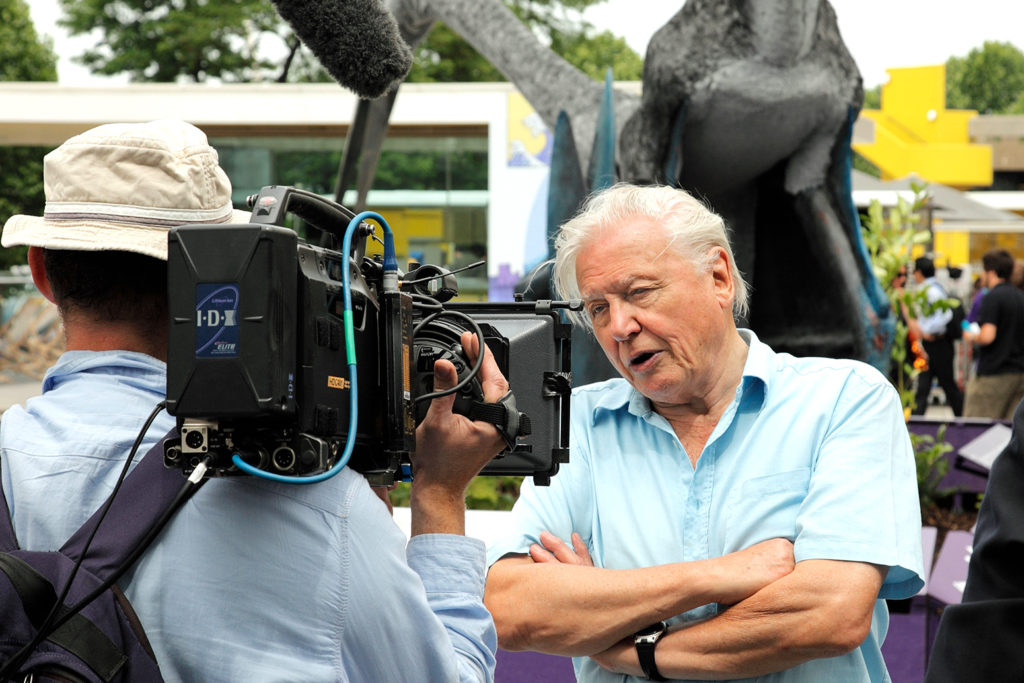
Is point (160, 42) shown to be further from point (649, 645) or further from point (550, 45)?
point (649, 645)

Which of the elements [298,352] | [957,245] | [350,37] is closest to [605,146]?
[350,37]

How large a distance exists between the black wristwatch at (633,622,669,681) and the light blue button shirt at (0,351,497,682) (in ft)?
2.07

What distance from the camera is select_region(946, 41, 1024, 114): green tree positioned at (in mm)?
68125

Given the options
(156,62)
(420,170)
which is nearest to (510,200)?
(420,170)

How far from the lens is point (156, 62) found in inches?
1155

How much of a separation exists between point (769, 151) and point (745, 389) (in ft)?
9.53

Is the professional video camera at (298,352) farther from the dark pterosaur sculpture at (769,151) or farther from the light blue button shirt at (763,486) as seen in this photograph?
the dark pterosaur sculpture at (769,151)

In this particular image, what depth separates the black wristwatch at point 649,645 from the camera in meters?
1.95

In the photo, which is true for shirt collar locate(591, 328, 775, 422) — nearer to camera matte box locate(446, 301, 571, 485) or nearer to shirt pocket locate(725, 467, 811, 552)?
shirt pocket locate(725, 467, 811, 552)

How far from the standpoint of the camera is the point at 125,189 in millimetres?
1387

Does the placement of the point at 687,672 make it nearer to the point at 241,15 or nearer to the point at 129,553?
the point at 129,553

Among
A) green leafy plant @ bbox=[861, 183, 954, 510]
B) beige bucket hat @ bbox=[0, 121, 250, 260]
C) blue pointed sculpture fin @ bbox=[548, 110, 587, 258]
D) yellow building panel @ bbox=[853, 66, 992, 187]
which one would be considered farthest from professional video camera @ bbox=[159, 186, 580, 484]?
yellow building panel @ bbox=[853, 66, 992, 187]

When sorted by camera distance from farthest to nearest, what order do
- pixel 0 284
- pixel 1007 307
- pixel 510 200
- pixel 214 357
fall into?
pixel 510 200, pixel 0 284, pixel 1007 307, pixel 214 357

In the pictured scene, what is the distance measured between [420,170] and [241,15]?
1333 cm
